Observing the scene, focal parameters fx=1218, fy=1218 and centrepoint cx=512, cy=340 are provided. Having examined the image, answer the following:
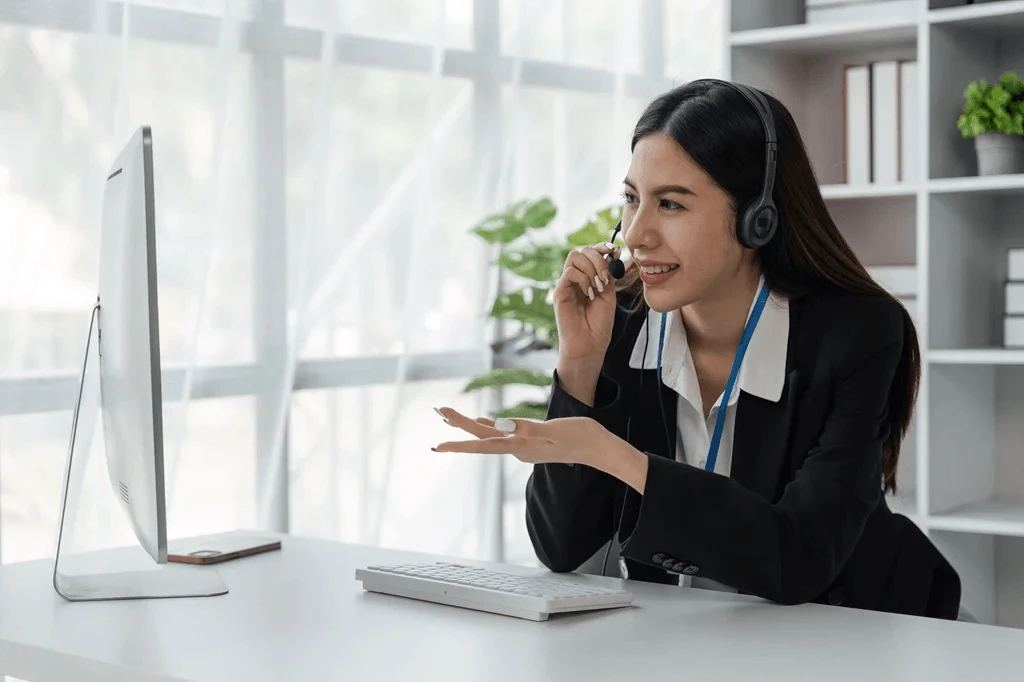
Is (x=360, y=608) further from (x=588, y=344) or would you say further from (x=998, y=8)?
(x=998, y=8)

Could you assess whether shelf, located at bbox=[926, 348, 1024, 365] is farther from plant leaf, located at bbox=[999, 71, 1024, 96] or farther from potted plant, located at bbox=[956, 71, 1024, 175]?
plant leaf, located at bbox=[999, 71, 1024, 96]

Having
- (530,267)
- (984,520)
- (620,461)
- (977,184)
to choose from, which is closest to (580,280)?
(620,461)

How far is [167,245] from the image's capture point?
2756 millimetres

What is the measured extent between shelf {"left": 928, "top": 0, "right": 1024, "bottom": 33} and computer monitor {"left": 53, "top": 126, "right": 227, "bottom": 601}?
198cm

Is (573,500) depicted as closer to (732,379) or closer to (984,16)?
(732,379)

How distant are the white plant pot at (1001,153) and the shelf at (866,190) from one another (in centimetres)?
17

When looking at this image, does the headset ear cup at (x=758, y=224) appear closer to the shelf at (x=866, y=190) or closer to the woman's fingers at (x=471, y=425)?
the woman's fingers at (x=471, y=425)

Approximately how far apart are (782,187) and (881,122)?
1289 millimetres

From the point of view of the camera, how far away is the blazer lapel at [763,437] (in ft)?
5.46

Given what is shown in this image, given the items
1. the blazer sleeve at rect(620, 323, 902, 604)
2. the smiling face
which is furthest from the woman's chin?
the blazer sleeve at rect(620, 323, 902, 604)

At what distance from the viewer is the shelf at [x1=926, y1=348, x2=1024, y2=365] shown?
2648mm

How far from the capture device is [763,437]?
1.68 metres

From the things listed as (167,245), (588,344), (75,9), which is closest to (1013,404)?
(588,344)

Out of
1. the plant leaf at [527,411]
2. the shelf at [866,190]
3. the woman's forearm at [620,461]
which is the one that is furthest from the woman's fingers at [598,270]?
the plant leaf at [527,411]
